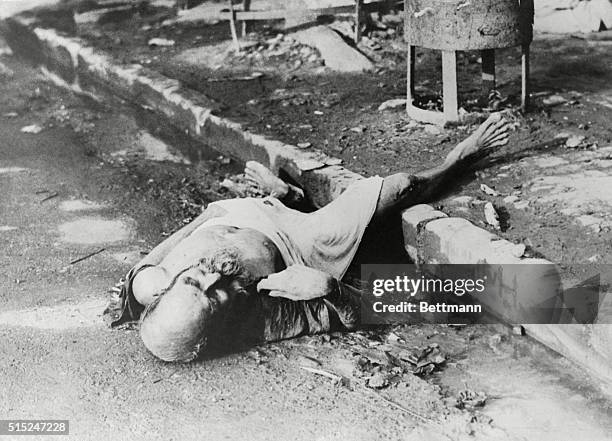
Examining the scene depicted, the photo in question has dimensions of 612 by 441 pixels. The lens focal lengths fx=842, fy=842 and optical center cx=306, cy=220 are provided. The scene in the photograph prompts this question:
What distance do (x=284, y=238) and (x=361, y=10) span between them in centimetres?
495

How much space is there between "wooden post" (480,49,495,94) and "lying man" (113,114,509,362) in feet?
6.59

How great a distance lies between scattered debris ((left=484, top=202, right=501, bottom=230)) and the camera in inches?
195

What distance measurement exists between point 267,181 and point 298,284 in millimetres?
1516

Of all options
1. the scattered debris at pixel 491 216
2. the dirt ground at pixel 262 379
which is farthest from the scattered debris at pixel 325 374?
the scattered debris at pixel 491 216

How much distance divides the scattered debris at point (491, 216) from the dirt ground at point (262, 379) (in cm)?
67

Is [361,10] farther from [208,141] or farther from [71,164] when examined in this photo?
[71,164]

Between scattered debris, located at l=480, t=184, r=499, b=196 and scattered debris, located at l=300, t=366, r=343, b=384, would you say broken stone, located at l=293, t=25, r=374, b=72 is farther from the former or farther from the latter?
scattered debris, located at l=300, t=366, r=343, b=384

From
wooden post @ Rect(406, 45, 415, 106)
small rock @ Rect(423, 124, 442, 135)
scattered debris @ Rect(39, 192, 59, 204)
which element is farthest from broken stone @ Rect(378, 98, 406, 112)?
scattered debris @ Rect(39, 192, 59, 204)

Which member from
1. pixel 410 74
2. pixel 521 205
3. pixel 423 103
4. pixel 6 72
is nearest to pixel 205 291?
pixel 521 205

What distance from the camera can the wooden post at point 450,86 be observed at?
21.3ft

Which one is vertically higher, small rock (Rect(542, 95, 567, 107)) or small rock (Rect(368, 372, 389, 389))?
small rock (Rect(542, 95, 567, 107))

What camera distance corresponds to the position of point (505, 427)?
3.72 meters

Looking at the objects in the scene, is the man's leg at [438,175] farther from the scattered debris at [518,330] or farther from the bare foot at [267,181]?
the scattered debris at [518,330]

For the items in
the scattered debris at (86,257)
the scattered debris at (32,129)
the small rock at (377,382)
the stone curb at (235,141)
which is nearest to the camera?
the small rock at (377,382)
